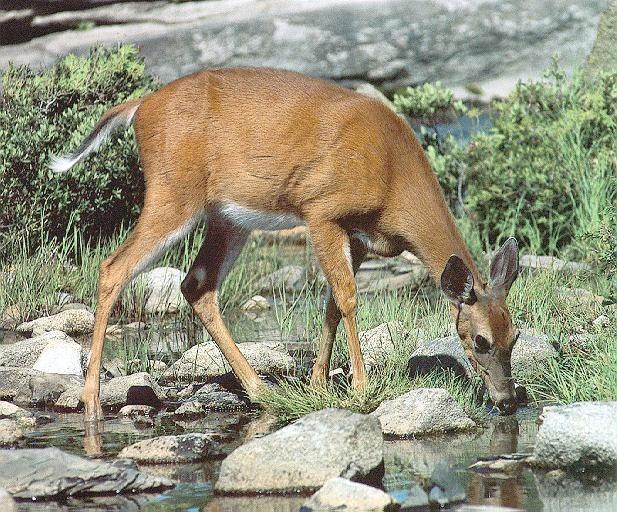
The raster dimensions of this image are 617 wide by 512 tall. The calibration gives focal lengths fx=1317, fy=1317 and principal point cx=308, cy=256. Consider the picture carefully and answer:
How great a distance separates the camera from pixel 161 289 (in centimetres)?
1094

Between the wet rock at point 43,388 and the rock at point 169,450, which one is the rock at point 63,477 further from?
the wet rock at point 43,388

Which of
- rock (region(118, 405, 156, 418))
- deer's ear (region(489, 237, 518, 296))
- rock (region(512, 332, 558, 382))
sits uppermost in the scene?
deer's ear (region(489, 237, 518, 296))

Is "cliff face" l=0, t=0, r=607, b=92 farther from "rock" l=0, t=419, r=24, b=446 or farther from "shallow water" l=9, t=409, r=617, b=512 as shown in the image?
"rock" l=0, t=419, r=24, b=446

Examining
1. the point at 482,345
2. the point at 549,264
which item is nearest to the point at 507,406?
the point at 482,345

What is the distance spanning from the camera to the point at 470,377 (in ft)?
26.0

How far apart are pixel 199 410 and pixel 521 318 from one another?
275 centimetres

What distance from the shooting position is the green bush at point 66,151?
1116 centimetres

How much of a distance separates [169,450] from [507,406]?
2.08m

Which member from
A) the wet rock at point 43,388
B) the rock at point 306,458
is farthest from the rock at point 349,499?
the wet rock at point 43,388

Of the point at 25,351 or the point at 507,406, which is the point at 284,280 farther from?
the point at 507,406

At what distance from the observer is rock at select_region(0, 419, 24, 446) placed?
22.0 ft

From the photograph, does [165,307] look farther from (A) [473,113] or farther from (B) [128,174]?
(A) [473,113]

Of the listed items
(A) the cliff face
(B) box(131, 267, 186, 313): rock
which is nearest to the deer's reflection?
(B) box(131, 267, 186, 313): rock

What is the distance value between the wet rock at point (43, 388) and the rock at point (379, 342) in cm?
186
